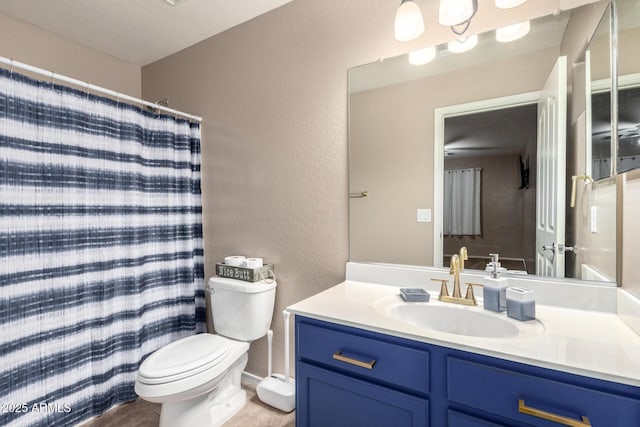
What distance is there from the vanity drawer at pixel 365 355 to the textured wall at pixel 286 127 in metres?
0.58

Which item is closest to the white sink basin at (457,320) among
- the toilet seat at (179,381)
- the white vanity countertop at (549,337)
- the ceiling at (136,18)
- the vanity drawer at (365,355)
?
Answer: the white vanity countertop at (549,337)

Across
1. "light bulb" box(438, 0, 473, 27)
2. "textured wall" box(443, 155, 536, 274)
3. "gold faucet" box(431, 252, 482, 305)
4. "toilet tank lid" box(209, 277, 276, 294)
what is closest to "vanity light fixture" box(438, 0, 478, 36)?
"light bulb" box(438, 0, 473, 27)

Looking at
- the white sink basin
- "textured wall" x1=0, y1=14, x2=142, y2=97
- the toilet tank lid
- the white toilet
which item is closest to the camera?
the white sink basin

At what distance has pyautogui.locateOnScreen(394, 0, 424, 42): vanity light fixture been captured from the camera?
4.25 ft

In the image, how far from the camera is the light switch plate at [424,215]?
1.47 metres

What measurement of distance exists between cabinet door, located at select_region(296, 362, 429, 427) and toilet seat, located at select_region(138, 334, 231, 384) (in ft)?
1.90

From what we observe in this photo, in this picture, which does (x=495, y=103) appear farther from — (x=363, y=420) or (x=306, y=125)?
(x=363, y=420)

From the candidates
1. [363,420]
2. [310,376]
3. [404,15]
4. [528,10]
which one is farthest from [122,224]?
[528,10]

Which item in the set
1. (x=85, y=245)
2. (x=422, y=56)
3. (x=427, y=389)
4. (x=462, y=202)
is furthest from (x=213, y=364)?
(x=422, y=56)

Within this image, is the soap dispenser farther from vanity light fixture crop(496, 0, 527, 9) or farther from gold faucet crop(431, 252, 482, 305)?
vanity light fixture crop(496, 0, 527, 9)

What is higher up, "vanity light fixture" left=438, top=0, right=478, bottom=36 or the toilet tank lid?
"vanity light fixture" left=438, top=0, right=478, bottom=36

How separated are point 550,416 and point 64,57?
3098 millimetres

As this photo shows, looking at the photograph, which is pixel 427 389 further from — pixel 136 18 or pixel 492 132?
pixel 136 18

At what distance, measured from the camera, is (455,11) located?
1233 mm
